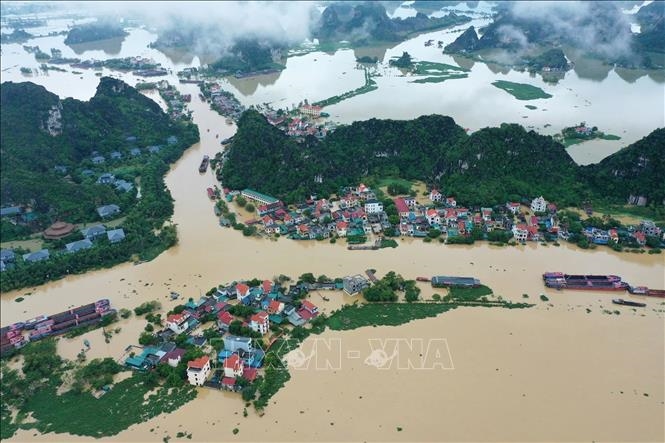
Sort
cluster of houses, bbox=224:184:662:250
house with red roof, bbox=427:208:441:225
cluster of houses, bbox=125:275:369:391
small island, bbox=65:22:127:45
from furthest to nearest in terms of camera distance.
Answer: small island, bbox=65:22:127:45 < house with red roof, bbox=427:208:441:225 < cluster of houses, bbox=224:184:662:250 < cluster of houses, bbox=125:275:369:391

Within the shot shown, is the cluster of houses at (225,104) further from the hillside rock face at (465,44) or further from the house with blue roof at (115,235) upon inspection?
the hillside rock face at (465,44)

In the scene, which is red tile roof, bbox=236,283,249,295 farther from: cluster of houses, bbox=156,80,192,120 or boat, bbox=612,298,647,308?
cluster of houses, bbox=156,80,192,120

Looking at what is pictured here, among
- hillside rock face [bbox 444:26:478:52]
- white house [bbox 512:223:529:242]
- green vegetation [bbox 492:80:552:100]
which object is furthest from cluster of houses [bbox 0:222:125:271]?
hillside rock face [bbox 444:26:478:52]

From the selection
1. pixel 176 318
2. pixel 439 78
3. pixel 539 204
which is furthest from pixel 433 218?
pixel 439 78

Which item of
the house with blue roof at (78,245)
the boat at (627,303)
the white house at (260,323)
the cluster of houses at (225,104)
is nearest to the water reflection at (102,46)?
the cluster of houses at (225,104)

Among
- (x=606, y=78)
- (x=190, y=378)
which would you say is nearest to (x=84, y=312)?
(x=190, y=378)

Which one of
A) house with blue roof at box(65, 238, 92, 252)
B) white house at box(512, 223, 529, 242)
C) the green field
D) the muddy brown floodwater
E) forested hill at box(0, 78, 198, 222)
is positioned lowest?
the muddy brown floodwater

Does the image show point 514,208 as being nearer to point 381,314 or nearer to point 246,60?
point 381,314
